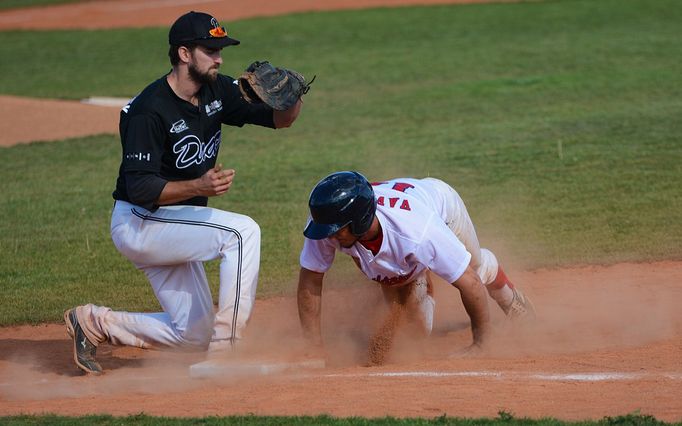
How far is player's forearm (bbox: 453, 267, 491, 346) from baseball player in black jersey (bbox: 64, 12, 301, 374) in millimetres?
1264

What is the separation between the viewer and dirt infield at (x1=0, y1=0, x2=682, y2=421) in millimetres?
5270

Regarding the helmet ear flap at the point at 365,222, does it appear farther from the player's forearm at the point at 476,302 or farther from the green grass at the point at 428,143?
the green grass at the point at 428,143

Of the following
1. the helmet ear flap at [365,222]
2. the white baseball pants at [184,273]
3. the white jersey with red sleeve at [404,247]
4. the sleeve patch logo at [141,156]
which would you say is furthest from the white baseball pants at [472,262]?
the sleeve patch logo at [141,156]

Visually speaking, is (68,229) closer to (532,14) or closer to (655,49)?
(655,49)

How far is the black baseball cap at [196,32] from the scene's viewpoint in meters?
6.11

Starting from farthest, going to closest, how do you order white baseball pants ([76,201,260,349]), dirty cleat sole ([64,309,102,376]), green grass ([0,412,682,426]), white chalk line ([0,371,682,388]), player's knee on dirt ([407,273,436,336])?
1. player's knee on dirt ([407,273,436,336])
2. dirty cleat sole ([64,309,102,376])
3. white baseball pants ([76,201,260,349])
4. white chalk line ([0,371,682,388])
5. green grass ([0,412,682,426])

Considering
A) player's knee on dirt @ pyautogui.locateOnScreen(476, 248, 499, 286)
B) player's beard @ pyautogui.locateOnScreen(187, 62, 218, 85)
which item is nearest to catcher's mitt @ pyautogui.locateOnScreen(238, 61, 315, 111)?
player's beard @ pyautogui.locateOnScreen(187, 62, 218, 85)

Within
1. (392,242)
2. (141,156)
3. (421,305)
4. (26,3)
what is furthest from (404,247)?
(26,3)

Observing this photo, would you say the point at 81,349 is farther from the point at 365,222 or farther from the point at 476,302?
the point at 476,302

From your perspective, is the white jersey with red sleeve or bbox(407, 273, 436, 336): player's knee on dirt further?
bbox(407, 273, 436, 336): player's knee on dirt

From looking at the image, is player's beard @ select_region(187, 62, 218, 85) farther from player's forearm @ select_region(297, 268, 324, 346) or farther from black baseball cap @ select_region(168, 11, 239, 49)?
player's forearm @ select_region(297, 268, 324, 346)

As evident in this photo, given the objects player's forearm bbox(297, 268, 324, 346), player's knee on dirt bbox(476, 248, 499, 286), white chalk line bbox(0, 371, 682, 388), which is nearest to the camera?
white chalk line bbox(0, 371, 682, 388)

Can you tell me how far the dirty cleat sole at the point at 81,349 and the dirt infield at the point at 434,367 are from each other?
84mm

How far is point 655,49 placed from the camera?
19.2 metres
